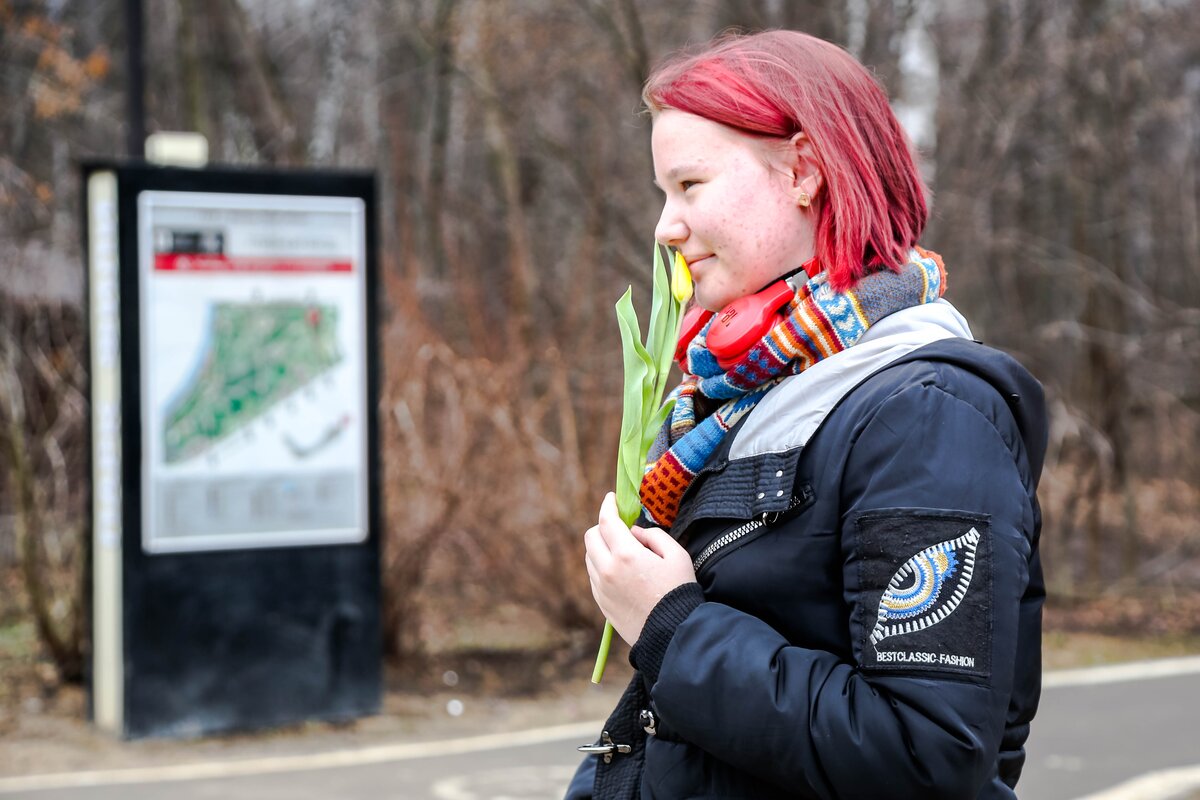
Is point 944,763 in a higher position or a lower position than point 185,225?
lower

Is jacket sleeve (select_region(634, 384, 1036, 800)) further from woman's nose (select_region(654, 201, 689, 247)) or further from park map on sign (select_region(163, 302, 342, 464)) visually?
park map on sign (select_region(163, 302, 342, 464))

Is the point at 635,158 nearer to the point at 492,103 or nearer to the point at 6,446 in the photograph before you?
the point at 492,103

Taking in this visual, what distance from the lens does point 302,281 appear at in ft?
23.7

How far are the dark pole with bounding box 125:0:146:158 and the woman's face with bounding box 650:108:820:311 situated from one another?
281 inches

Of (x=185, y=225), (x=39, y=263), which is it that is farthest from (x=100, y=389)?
(x=39, y=263)

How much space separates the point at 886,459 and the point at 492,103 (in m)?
10.1

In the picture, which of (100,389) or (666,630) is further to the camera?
(100,389)

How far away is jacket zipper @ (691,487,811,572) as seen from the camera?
1.69m

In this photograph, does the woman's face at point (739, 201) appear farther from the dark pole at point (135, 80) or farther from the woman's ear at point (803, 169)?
the dark pole at point (135, 80)

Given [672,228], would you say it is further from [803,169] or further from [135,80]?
Answer: [135,80]

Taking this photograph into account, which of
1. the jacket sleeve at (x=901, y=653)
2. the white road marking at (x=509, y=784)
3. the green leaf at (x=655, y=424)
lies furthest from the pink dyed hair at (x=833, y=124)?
the white road marking at (x=509, y=784)

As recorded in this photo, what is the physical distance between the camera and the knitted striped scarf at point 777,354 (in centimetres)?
175

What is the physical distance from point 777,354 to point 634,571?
318mm

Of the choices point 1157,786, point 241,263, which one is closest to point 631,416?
point 1157,786
